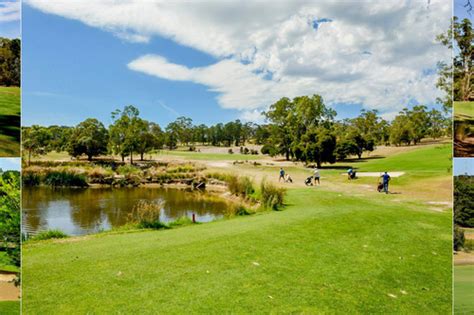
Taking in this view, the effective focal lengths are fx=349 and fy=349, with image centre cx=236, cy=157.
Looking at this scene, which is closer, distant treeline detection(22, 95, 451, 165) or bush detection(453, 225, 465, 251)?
bush detection(453, 225, 465, 251)

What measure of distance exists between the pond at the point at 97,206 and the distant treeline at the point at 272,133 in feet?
5.60

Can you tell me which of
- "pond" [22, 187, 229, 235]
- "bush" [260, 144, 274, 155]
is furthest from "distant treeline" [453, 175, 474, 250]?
"bush" [260, 144, 274, 155]

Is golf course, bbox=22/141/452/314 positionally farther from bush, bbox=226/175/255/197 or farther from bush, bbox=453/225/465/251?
bush, bbox=226/175/255/197

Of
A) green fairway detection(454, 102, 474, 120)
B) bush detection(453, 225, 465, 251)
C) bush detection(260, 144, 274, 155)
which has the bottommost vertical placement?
bush detection(453, 225, 465, 251)

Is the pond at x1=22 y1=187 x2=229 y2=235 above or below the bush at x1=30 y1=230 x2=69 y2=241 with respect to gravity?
below

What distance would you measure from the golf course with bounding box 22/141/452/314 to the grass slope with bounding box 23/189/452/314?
0.01 metres

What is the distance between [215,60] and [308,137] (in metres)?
9.06

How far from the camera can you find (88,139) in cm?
1105

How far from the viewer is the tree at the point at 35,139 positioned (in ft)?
29.1

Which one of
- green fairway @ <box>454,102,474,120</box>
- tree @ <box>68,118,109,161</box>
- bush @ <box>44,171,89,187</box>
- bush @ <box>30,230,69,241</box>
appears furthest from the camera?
bush @ <box>44,171,89,187</box>

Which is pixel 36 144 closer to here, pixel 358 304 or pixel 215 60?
pixel 215 60

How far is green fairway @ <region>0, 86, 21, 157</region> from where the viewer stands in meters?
3.85

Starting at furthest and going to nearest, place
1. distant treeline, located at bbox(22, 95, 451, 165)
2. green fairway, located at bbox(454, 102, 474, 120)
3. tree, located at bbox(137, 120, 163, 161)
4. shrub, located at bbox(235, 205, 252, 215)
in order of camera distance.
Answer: tree, located at bbox(137, 120, 163, 161) < distant treeline, located at bbox(22, 95, 451, 165) < shrub, located at bbox(235, 205, 252, 215) < green fairway, located at bbox(454, 102, 474, 120)

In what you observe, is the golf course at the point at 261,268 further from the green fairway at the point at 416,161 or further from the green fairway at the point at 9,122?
the green fairway at the point at 416,161
